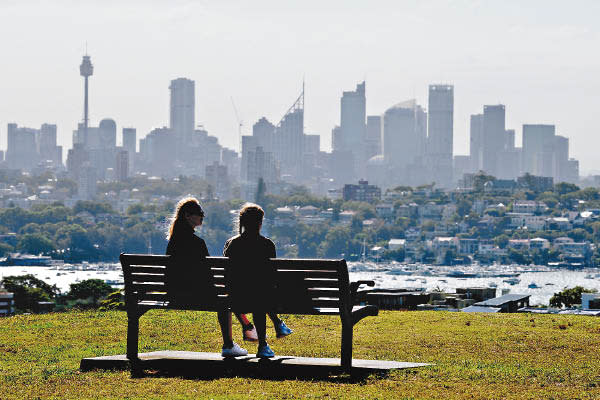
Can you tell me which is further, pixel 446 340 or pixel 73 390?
pixel 446 340

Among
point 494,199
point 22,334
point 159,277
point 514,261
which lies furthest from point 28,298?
point 494,199

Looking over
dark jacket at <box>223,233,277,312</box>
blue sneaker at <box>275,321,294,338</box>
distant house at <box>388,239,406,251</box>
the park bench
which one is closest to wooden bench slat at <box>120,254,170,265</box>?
the park bench

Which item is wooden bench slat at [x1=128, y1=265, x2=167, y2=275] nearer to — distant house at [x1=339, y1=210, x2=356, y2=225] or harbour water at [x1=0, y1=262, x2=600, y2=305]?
harbour water at [x1=0, y1=262, x2=600, y2=305]

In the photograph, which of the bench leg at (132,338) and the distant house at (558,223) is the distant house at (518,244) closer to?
the distant house at (558,223)

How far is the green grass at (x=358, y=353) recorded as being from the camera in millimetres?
6332

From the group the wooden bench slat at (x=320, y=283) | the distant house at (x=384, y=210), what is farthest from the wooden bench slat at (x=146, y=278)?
the distant house at (x=384, y=210)

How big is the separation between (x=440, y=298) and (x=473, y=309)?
364 centimetres

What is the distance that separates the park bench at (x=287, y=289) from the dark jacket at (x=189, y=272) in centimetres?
3

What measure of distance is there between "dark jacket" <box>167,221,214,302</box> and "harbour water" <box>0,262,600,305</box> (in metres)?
88.7

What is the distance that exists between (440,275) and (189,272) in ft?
370

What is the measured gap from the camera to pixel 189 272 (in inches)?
281

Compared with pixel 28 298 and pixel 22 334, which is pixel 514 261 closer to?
pixel 28 298

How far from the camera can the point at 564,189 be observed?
16750 centimetres

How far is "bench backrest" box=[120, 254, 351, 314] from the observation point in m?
6.78
